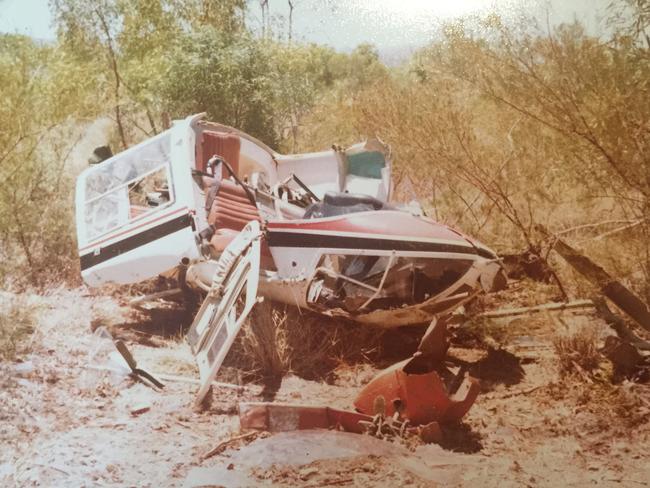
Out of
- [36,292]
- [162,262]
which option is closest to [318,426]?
[162,262]

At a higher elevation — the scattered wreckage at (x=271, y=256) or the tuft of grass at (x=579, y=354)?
the scattered wreckage at (x=271, y=256)

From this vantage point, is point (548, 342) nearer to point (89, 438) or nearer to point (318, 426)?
point (318, 426)

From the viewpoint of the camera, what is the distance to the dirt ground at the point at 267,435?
3486 millimetres

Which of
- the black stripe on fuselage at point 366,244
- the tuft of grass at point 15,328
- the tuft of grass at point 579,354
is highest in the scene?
the black stripe on fuselage at point 366,244

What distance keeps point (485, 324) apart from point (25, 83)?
4.45 m

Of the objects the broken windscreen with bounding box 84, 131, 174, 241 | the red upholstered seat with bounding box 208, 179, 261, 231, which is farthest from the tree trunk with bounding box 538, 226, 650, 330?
the broken windscreen with bounding box 84, 131, 174, 241

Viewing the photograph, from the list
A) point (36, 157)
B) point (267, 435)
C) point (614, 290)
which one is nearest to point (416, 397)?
point (267, 435)

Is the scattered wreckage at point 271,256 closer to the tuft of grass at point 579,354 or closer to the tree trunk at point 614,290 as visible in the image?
the tuft of grass at point 579,354

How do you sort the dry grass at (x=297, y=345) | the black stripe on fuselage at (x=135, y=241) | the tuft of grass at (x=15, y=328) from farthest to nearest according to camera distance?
the black stripe on fuselage at (x=135, y=241) < the dry grass at (x=297, y=345) < the tuft of grass at (x=15, y=328)

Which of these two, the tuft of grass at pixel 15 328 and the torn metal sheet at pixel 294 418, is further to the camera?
the tuft of grass at pixel 15 328

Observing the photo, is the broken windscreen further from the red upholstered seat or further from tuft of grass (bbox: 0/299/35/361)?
tuft of grass (bbox: 0/299/35/361)

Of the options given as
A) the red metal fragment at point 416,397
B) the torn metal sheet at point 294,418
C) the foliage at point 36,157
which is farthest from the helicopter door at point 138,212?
the red metal fragment at point 416,397

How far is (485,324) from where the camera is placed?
5398 millimetres

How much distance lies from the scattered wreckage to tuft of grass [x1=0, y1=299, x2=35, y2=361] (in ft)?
2.03
